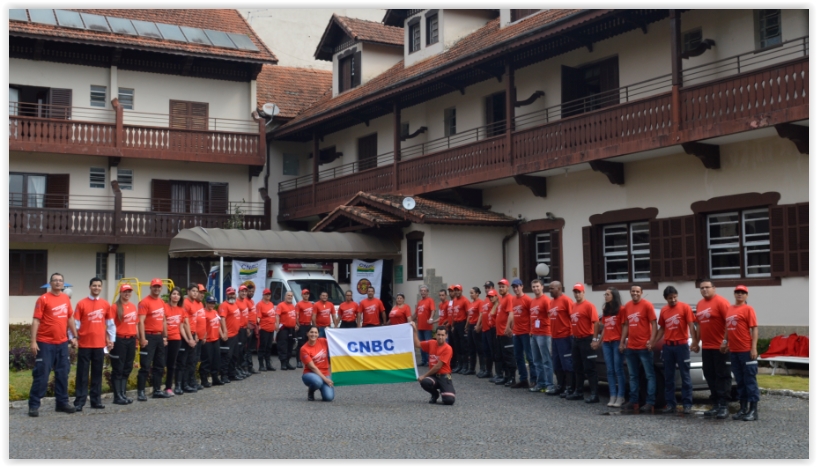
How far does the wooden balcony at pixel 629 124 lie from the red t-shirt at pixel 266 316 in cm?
687

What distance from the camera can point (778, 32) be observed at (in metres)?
18.7

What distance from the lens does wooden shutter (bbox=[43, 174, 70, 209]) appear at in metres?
31.6

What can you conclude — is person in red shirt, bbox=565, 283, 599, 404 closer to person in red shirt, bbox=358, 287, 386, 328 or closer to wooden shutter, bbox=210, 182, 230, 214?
person in red shirt, bbox=358, 287, 386, 328

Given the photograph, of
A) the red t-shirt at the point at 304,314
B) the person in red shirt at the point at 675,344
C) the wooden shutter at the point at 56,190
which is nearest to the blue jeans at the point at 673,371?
the person in red shirt at the point at 675,344

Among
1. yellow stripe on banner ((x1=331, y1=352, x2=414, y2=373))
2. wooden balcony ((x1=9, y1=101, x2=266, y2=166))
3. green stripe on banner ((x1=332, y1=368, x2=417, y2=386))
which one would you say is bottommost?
green stripe on banner ((x1=332, y1=368, x2=417, y2=386))

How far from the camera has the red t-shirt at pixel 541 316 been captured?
15.7m

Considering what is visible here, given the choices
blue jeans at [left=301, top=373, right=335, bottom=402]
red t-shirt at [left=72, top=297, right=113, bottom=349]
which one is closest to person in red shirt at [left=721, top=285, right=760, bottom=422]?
blue jeans at [left=301, top=373, right=335, bottom=402]

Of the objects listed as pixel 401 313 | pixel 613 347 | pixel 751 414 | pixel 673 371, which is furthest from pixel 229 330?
pixel 751 414

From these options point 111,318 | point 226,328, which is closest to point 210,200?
point 226,328

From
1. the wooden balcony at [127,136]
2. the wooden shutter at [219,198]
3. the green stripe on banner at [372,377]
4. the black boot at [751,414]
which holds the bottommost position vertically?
the black boot at [751,414]

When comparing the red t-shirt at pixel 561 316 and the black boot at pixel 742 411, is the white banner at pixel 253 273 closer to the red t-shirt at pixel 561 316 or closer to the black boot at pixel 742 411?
the red t-shirt at pixel 561 316

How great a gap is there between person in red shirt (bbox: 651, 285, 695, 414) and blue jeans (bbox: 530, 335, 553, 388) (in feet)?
9.16

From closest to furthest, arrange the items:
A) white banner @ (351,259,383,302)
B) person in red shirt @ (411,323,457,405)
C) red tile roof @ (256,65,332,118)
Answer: person in red shirt @ (411,323,457,405), white banner @ (351,259,383,302), red tile roof @ (256,65,332,118)

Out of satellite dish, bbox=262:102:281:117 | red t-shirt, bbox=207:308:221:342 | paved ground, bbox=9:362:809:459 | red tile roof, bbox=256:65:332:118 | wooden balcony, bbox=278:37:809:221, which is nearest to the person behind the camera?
paved ground, bbox=9:362:809:459
